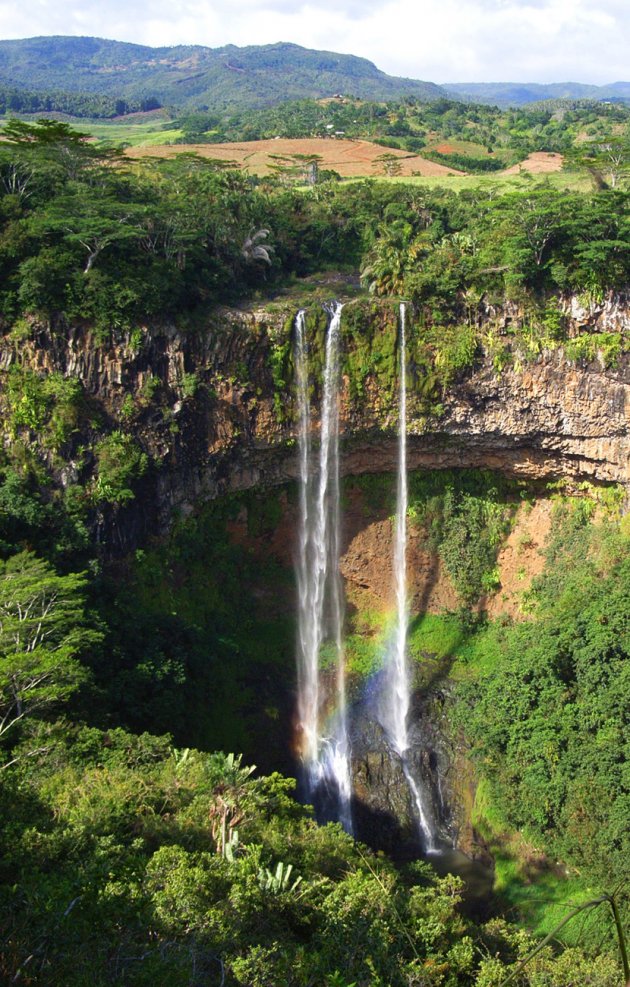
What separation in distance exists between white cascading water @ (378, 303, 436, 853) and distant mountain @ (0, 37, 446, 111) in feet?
254

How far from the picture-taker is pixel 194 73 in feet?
425

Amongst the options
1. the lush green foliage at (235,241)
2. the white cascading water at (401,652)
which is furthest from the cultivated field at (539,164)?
the white cascading water at (401,652)

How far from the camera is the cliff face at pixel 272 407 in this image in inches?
786

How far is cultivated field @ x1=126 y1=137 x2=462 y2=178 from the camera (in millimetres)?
36531

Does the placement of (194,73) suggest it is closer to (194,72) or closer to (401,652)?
(194,72)

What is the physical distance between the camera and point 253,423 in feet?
70.9

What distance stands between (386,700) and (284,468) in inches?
287

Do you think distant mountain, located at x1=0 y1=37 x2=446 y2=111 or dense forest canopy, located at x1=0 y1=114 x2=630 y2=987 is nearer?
dense forest canopy, located at x1=0 y1=114 x2=630 y2=987

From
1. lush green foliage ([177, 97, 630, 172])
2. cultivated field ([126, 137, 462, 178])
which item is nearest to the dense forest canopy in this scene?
cultivated field ([126, 137, 462, 178])

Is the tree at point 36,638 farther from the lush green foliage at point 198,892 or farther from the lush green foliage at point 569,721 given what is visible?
the lush green foliage at point 569,721

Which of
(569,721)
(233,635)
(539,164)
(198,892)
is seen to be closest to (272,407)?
(233,635)

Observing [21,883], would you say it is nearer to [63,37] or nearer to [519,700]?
[519,700]

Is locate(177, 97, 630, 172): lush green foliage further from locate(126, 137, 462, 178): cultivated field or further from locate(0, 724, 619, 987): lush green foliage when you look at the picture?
locate(0, 724, 619, 987): lush green foliage

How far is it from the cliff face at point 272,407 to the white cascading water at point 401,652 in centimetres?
38
